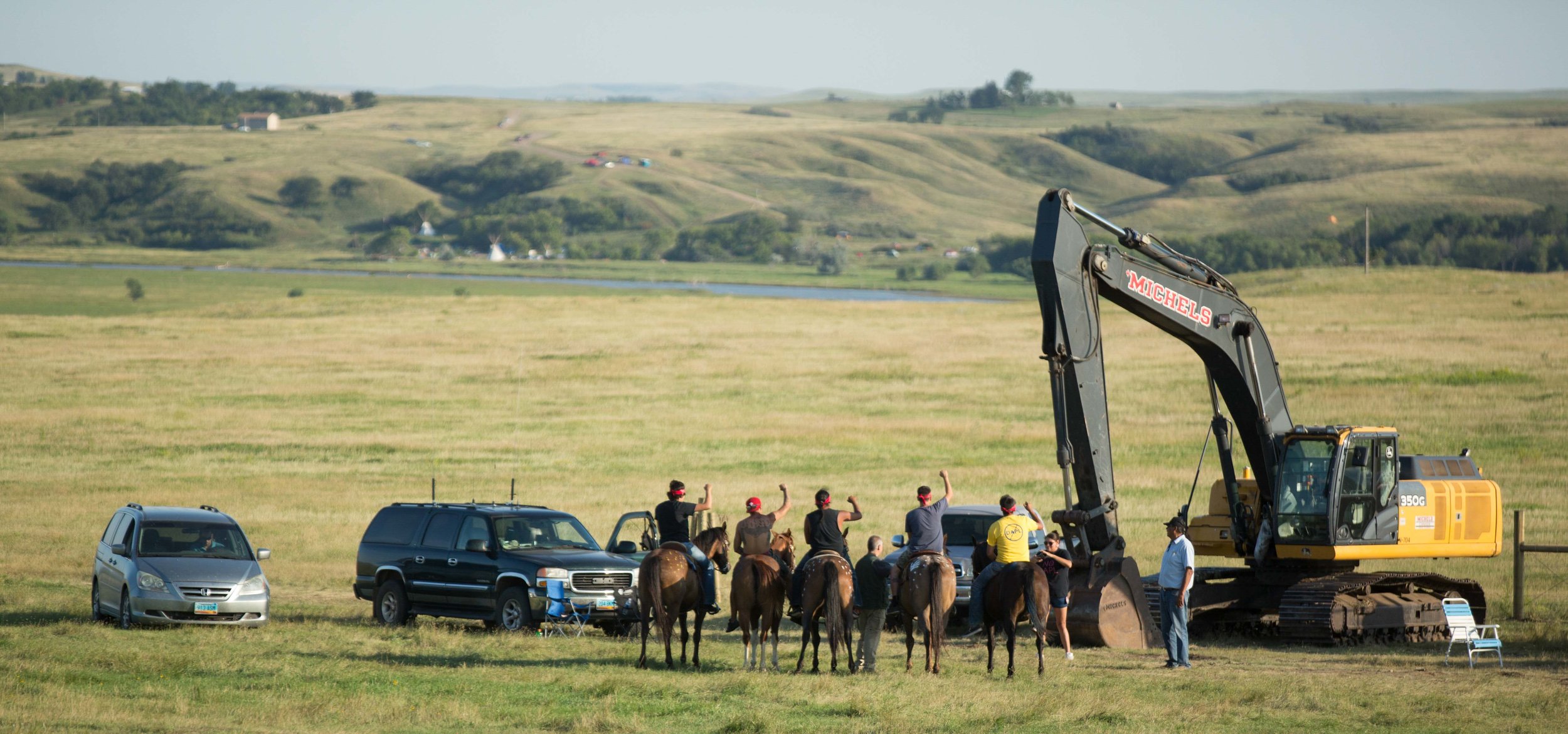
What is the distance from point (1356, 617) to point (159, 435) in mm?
36789

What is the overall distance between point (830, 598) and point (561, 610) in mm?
4340

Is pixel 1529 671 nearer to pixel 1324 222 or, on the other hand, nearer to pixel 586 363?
pixel 586 363

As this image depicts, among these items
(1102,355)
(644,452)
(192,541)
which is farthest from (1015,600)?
(644,452)

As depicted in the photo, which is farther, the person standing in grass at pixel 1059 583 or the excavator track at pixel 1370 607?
the excavator track at pixel 1370 607

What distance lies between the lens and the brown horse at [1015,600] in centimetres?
1712

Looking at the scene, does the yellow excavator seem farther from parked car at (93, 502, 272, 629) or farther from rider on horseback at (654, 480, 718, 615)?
parked car at (93, 502, 272, 629)

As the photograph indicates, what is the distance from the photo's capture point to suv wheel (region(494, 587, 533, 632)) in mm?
19812

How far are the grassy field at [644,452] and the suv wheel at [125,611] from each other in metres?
0.61

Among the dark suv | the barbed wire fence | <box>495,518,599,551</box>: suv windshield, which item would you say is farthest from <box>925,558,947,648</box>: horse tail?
the barbed wire fence

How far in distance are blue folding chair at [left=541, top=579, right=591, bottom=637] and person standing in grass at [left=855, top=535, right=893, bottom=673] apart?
4.15 m

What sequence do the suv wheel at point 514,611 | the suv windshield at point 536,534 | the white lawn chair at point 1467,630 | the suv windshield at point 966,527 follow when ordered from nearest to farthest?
the white lawn chair at point 1467,630 < the suv wheel at point 514,611 < the suv windshield at point 536,534 < the suv windshield at point 966,527

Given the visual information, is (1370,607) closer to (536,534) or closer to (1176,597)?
(1176,597)

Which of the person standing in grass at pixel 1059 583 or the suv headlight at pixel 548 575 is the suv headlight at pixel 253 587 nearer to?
the suv headlight at pixel 548 575

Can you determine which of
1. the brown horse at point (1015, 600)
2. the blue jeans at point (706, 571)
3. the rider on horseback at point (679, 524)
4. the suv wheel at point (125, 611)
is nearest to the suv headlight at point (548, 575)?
the rider on horseback at point (679, 524)
